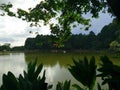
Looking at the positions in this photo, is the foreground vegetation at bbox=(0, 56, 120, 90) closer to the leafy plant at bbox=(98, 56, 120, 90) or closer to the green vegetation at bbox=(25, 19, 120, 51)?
the leafy plant at bbox=(98, 56, 120, 90)

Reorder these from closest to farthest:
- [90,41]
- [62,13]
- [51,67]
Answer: [62,13], [51,67], [90,41]

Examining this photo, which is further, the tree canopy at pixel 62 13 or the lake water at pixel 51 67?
the lake water at pixel 51 67

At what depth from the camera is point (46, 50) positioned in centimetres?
10138

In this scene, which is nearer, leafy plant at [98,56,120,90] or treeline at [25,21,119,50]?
leafy plant at [98,56,120,90]

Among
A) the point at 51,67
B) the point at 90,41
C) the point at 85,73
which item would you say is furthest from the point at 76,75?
the point at 90,41

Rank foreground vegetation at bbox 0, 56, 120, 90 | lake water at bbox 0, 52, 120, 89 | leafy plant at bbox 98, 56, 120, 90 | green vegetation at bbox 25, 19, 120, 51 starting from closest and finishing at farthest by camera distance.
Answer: foreground vegetation at bbox 0, 56, 120, 90, leafy plant at bbox 98, 56, 120, 90, lake water at bbox 0, 52, 120, 89, green vegetation at bbox 25, 19, 120, 51

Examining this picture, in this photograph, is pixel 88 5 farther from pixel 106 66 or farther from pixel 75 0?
pixel 106 66

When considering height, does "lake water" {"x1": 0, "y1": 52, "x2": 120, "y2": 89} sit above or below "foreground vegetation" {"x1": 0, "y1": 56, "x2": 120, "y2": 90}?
below

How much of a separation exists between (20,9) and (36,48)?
9682 centimetres

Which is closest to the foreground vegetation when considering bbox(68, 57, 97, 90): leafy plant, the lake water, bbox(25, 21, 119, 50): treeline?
bbox(68, 57, 97, 90): leafy plant

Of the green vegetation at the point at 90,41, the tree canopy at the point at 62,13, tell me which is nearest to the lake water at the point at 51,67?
the tree canopy at the point at 62,13

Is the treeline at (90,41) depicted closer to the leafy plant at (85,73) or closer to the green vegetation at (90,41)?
the green vegetation at (90,41)

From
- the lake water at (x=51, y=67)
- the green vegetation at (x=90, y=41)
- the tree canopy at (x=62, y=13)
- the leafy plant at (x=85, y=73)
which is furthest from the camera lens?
the green vegetation at (x=90, y=41)

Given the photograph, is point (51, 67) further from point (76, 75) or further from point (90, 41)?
point (90, 41)
